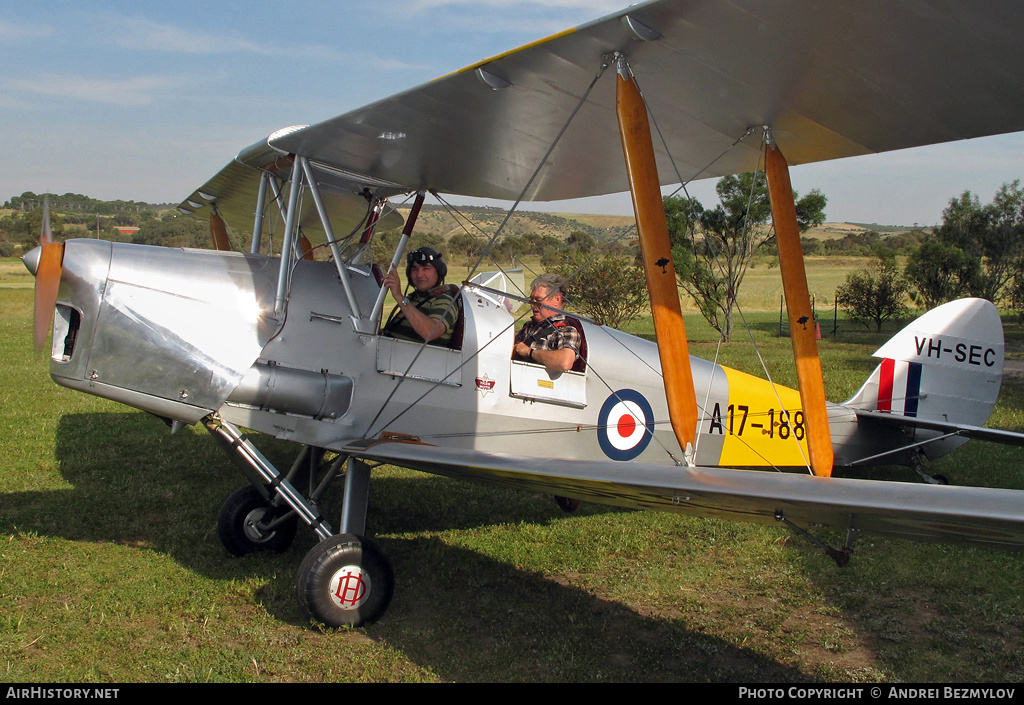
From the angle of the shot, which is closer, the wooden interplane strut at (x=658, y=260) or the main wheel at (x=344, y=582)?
the wooden interplane strut at (x=658, y=260)

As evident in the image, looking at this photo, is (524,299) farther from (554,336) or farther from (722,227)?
(722,227)

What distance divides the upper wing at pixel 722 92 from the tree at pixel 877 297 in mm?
17612

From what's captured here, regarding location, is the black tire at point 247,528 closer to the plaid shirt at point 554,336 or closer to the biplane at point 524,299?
the biplane at point 524,299

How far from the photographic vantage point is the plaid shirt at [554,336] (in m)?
4.71

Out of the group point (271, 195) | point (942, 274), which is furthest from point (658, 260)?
point (942, 274)

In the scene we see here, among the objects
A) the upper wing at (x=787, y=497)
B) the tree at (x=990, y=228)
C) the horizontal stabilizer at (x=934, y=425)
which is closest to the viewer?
the upper wing at (x=787, y=497)

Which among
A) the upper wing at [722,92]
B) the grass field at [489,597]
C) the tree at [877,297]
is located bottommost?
the grass field at [489,597]

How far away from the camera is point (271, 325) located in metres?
4.04

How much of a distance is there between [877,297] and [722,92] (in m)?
19.1

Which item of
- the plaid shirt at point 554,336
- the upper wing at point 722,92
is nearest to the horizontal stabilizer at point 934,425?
the upper wing at point 722,92

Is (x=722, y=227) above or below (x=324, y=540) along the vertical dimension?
above

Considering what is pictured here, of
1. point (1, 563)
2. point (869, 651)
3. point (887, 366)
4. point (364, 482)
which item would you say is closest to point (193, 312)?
point (364, 482)

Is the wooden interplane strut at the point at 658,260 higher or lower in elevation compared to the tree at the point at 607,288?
lower

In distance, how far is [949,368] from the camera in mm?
5879
